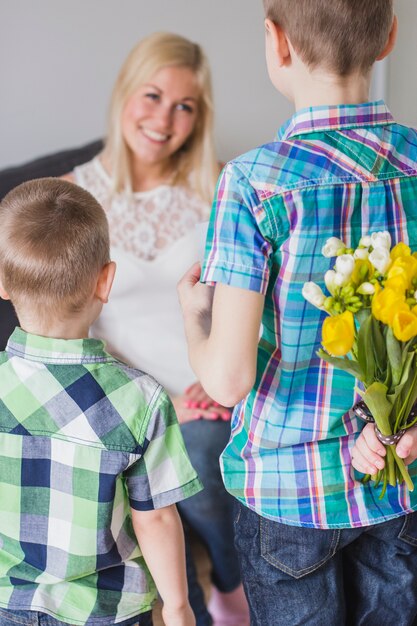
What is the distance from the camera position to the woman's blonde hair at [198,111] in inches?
94.2

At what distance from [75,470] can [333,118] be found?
64 cm

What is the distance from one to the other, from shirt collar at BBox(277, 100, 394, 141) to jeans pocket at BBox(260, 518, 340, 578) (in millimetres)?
604

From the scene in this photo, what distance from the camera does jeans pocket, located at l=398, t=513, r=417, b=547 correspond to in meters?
1.28

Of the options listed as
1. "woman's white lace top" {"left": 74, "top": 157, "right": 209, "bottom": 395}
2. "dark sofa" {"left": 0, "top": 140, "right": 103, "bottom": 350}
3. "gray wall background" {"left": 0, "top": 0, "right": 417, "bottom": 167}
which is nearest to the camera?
"dark sofa" {"left": 0, "top": 140, "right": 103, "bottom": 350}

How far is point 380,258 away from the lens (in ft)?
3.26

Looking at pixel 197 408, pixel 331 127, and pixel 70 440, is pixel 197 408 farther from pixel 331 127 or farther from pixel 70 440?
pixel 331 127

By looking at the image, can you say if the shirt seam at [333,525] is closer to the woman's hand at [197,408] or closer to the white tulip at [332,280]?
the white tulip at [332,280]

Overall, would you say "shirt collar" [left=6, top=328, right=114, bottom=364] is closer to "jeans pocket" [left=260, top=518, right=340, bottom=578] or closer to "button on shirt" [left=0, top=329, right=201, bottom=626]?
"button on shirt" [left=0, top=329, right=201, bottom=626]

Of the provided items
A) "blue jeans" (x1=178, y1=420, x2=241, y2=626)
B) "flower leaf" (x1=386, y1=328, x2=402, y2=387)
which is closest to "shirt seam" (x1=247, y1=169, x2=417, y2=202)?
"flower leaf" (x1=386, y1=328, x2=402, y2=387)

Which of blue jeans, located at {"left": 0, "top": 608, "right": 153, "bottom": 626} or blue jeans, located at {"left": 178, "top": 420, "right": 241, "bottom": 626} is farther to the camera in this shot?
blue jeans, located at {"left": 178, "top": 420, "right": 241, "bottom": 626}

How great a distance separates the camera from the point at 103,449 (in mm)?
1176

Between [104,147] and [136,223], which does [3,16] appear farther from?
[136,223]

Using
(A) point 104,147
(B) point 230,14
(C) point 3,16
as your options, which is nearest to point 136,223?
(A) point 104,147

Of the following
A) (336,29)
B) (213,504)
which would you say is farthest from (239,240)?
(213,504)
